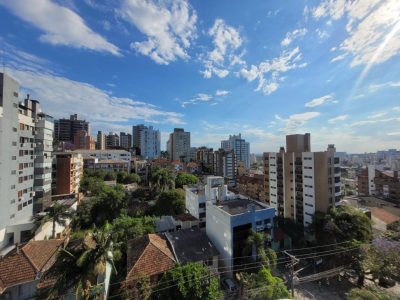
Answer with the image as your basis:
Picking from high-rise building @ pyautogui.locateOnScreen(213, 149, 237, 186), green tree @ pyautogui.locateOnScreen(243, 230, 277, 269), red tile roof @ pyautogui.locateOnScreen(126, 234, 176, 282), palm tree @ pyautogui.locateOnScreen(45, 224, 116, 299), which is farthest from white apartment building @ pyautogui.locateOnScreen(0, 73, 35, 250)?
high-rise building @ pyautogui.locateOnScreen(213, 149, 237, 186)

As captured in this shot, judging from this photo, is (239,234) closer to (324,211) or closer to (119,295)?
(119,295)

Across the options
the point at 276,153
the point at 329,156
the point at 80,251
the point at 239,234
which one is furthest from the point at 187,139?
the point at 80,251

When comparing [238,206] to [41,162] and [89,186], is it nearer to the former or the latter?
[41,162]

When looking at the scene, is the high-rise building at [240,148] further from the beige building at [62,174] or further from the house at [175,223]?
the house at [175,223]

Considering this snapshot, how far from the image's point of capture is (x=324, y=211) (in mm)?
30484

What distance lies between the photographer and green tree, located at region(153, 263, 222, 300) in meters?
14.9

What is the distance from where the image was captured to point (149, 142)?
125938 mm

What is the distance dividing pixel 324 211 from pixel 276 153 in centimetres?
1249

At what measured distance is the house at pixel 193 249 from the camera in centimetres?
1928

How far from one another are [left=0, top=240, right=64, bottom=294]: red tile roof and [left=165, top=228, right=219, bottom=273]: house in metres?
10.3

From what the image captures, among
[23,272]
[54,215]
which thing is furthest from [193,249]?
[54,215]

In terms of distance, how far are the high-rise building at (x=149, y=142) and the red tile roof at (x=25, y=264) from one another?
106032 mm

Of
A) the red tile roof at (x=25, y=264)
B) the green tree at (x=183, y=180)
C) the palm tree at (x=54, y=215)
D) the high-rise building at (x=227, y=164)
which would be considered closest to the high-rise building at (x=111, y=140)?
the high-rise building at (x=227, y=164)

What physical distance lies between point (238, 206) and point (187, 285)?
12058mm
